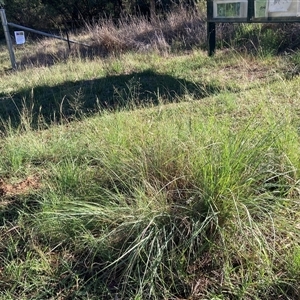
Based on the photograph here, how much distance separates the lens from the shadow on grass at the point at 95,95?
4.57 m

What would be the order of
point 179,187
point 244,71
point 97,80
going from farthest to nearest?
point 97,80 → point 244,71 → point 179,187

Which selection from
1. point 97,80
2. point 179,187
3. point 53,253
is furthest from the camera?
point 97,80

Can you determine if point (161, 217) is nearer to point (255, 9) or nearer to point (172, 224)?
point (172, 224)

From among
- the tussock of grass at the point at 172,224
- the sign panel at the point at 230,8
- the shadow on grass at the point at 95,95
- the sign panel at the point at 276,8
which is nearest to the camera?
the tussock of grass at the point at 172,224

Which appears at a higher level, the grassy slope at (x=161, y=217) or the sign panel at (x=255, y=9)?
the sign panel at (x=255, y=9)

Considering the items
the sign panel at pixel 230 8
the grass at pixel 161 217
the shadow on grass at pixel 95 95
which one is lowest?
the shadow on grass at pixel 95 95

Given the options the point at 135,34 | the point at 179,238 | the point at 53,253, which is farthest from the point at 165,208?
the point at 135,34

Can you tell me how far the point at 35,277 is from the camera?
6.28 ft

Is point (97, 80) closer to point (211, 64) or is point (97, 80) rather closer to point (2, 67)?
point (211, 64)

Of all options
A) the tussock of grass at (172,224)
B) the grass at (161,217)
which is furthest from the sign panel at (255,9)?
the tussock of grass at (172,224)

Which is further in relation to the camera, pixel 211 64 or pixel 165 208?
pixel 211 64

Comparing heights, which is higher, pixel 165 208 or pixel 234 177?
pixel 234 177

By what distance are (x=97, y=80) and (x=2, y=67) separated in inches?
193

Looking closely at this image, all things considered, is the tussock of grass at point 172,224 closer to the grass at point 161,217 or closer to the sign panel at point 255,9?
the grass at point 161,217
